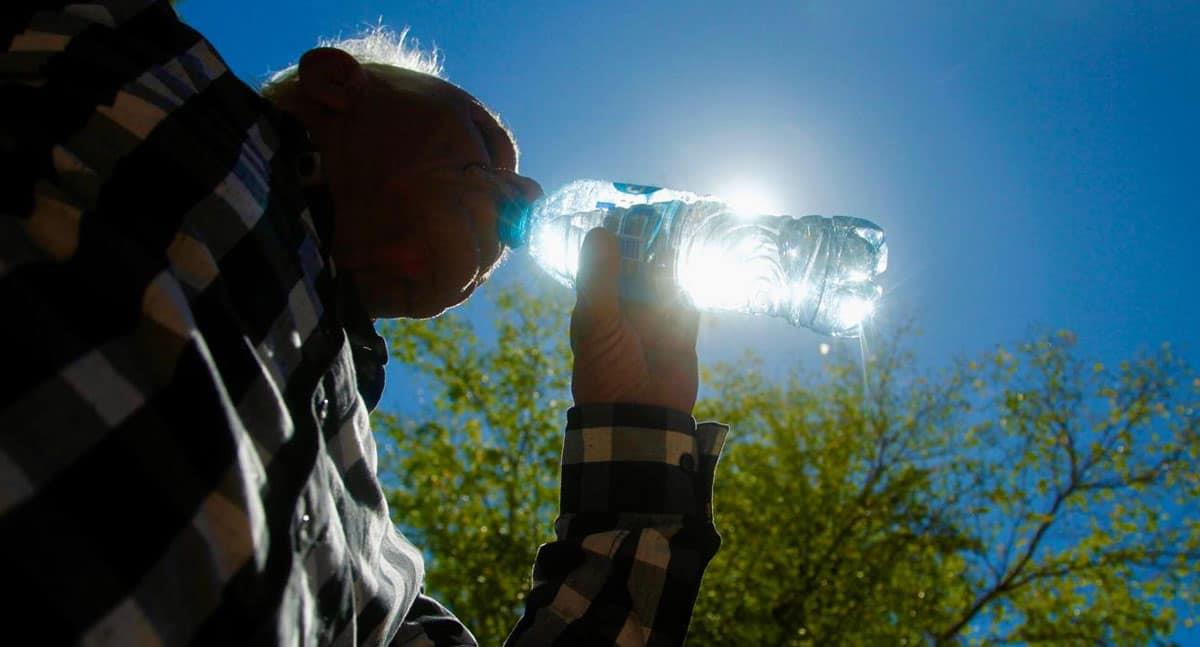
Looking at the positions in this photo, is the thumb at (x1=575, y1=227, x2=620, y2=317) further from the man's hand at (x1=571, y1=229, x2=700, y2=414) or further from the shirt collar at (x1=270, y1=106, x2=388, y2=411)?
the shirt collar at (x1=270, y1=106, x2=388, y2=411)

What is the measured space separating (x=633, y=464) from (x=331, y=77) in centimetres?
87

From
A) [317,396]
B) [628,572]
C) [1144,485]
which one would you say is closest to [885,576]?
[1144,485]

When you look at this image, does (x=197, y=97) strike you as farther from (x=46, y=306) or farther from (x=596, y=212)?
(x=596, y=212)

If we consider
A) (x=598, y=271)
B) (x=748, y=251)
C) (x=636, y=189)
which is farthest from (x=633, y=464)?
(x=748, y=251)

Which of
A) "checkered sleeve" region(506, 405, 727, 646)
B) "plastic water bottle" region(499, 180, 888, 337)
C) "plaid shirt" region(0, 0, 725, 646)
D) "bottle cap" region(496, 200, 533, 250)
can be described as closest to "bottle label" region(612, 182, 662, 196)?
"plastic water bottle" region(499, 180, 888, 337)

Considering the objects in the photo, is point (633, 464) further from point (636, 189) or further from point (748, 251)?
point (748, 251)

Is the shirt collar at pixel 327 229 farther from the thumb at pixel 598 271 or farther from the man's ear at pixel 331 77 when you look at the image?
the thumb at pixel 598 271

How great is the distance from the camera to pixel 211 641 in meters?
0.62

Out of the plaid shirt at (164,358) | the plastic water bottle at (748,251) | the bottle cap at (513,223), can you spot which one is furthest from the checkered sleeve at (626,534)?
the plastic water bottle at (748,251)

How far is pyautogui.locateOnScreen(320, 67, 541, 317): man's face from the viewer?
148 cm

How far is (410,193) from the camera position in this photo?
1.49m

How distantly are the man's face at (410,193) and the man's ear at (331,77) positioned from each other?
0.7 inches

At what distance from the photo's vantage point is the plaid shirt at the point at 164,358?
1.81ft

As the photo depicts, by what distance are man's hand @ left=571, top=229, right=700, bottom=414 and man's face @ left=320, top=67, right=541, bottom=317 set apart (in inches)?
9.0
